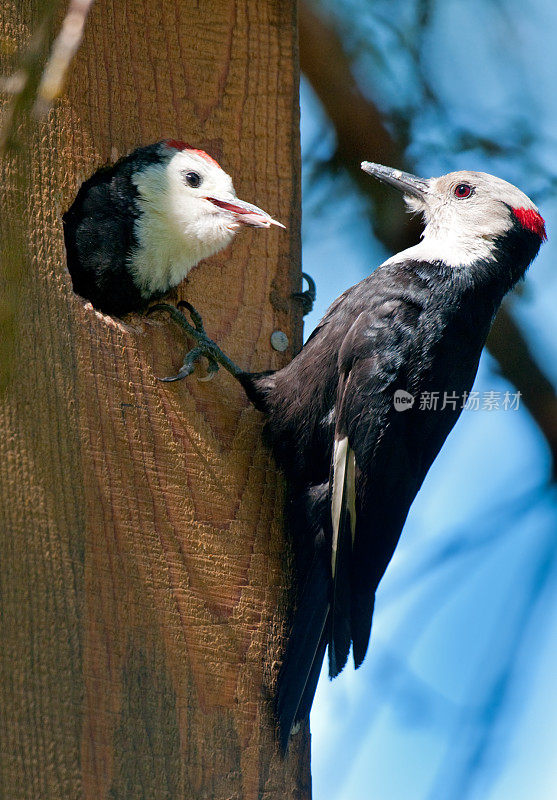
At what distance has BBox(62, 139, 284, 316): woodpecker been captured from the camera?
2.71 metres

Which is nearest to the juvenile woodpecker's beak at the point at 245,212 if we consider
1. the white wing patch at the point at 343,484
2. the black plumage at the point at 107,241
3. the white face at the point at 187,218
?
the white face at the point at 187,218

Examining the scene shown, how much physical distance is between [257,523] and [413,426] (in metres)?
0.53

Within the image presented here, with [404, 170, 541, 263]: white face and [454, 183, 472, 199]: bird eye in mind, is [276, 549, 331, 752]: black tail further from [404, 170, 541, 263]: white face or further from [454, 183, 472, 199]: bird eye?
[454, 183, 472, 199]: bird eye

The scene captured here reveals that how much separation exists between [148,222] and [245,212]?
37 centimetres

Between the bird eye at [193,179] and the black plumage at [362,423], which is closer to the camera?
the black plumage at [362,423]

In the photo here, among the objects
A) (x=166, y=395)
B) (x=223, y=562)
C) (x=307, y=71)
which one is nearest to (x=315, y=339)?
(x=166, y=395)

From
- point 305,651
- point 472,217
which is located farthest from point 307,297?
point 305,651

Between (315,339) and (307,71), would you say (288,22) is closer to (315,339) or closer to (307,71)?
(307,71)

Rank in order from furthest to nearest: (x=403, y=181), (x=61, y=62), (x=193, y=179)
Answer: (x=403, y=181) → (x=193, y=179) → (x=61, y=62)

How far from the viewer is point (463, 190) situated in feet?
10.8

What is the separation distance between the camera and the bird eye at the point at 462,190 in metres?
3.29

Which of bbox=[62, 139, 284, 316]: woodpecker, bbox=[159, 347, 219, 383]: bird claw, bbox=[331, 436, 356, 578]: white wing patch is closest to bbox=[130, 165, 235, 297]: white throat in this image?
bbox=[62, 139, 284, 316]: woodpecker

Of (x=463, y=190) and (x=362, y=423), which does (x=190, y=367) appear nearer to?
(x=362, y=423)

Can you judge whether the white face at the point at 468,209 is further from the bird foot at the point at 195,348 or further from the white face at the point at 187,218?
the bird foot at the point at 195,348
